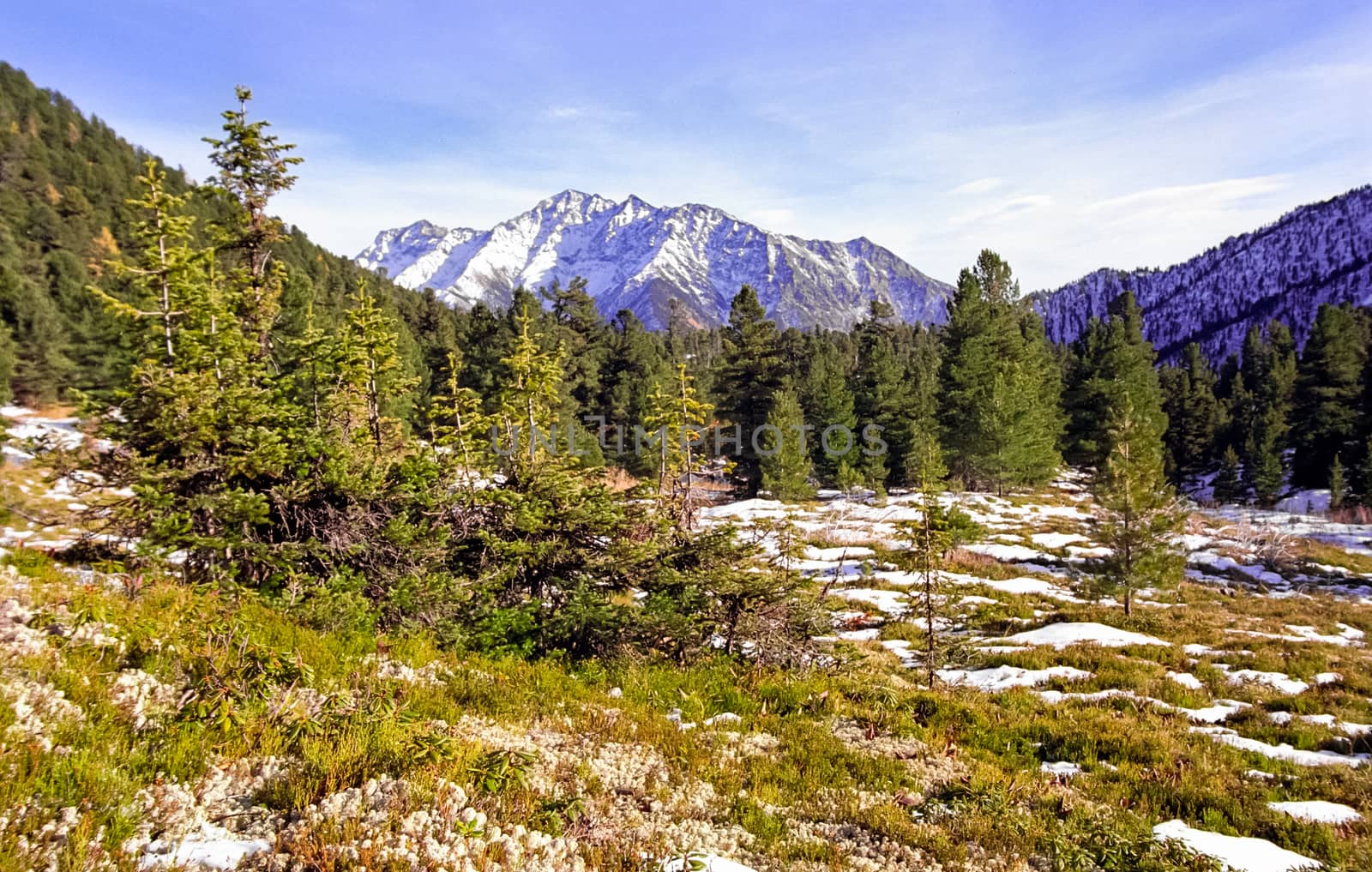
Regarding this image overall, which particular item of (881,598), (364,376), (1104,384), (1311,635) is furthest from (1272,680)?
(1104,384)

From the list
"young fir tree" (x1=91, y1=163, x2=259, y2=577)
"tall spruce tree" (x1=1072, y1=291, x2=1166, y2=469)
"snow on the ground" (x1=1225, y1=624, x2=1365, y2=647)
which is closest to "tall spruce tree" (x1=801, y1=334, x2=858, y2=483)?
"tall spruce tree" (x1=1072, y1=291, x2=1166, y2=469)

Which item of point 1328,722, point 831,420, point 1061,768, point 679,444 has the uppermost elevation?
point 831,420

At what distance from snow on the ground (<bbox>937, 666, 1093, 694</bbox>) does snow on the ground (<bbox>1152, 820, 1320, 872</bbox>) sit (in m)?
4.77

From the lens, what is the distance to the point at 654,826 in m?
4.21

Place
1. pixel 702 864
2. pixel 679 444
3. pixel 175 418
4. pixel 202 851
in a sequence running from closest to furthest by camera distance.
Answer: pixel 202 851 < pixel 702 864 < pixel 175 418 < pixel 679 444

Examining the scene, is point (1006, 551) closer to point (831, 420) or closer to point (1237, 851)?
point (831, 420)

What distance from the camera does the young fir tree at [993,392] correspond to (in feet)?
113

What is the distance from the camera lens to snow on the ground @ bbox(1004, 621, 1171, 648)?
43.0 feet

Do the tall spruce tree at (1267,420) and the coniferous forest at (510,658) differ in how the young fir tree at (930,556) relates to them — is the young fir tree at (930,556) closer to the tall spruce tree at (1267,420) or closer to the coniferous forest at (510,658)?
the coniferous forest at (510,658)

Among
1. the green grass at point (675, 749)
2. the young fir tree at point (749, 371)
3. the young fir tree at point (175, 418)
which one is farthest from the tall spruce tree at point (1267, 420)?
the young fir tree at point (175, 418)

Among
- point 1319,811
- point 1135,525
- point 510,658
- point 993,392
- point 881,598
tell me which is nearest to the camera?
point 1319,811

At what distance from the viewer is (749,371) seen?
37969mm

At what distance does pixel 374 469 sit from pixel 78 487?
115 inches

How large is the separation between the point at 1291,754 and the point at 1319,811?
7.29 ft
